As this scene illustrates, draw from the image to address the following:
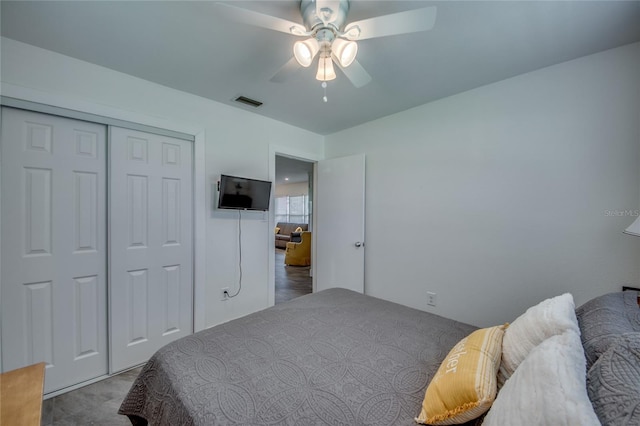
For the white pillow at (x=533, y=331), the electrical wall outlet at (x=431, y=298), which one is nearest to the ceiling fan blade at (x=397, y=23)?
the white pillow at (x=533, y=331)

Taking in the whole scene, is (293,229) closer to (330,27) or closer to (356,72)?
(356,72)

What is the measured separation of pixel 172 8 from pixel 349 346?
204 cm

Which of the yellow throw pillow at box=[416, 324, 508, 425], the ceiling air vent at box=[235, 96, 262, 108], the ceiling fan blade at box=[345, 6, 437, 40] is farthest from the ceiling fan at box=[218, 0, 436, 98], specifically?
the yellow throw pillow at box=[416, 324, 508, 425]

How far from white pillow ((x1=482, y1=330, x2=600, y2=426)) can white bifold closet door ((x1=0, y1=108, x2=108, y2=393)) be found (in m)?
2.55

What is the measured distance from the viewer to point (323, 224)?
11.5 ft

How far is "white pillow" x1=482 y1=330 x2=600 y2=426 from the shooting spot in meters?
0.54

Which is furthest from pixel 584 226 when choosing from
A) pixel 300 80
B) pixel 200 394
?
pixel 200 394

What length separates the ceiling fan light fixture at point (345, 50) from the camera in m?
1.37

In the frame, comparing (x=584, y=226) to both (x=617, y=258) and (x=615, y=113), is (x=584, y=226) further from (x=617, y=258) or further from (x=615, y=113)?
(x=615, y=113)

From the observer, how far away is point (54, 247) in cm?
181

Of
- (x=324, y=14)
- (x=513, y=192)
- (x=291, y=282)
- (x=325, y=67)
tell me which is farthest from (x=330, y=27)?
(x=291, y=282)

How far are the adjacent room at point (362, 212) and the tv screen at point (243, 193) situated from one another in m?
0.03

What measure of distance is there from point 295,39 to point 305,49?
1.20 ft

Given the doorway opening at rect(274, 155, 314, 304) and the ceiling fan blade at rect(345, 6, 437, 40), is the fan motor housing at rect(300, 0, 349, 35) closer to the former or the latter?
the ceiling fan blade at rect(345, 6, 437, 40)
